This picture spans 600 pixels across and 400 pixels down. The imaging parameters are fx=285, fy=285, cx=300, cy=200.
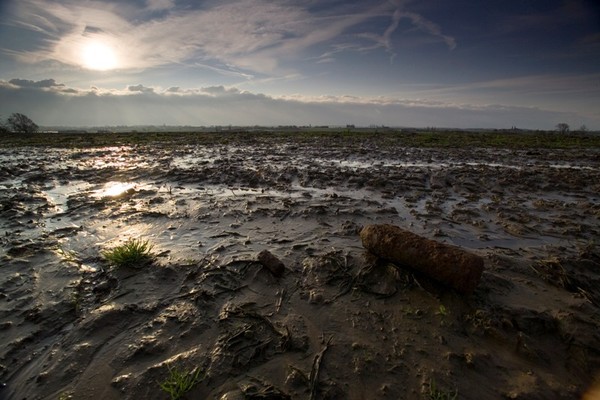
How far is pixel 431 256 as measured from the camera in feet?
11.1

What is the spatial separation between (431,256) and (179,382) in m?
2.88

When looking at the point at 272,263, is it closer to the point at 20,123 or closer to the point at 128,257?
the point at 128,257

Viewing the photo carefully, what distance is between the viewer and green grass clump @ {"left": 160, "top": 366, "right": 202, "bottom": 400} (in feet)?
7.50

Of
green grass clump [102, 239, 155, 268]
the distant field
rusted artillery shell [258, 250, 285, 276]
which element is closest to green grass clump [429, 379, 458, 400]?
rusted artillery shell [258, 250, 285, 276]

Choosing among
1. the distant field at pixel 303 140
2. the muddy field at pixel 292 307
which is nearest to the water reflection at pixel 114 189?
the muddy field at pixel 292 307

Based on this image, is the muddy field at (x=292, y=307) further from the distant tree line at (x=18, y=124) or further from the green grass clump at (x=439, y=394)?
the distant tree line at (x=18, y=124)

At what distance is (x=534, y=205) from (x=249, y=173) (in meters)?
8.61

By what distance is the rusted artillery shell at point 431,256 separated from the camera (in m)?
3.22

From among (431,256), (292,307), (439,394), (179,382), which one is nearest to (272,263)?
(292,307)

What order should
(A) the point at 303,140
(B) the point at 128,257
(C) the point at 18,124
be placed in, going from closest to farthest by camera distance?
(B) the point at 128,257 → (A) the point at 303,140 → (C) the point at 18,124

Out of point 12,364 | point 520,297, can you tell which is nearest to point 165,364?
point 12,364

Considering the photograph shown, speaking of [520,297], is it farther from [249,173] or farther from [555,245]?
[249,173]

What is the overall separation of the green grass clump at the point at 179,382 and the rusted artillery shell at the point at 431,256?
2.59 m

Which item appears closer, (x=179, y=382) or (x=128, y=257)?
(x=179, y=382)
